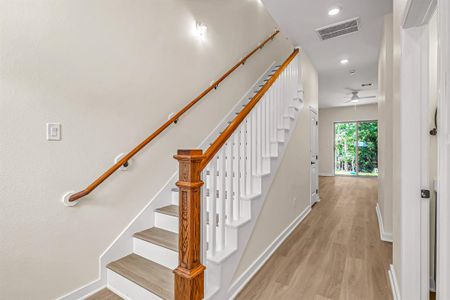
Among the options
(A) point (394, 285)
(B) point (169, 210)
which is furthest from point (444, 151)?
(B) point (169, 210)

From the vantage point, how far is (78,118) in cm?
175

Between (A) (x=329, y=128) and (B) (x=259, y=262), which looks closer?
(B) (x=259, y=262)

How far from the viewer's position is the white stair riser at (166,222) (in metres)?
2.11

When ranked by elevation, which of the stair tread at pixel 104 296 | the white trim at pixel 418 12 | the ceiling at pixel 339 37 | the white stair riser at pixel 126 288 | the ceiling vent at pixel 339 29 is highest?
the ceiling at pixel 339 37

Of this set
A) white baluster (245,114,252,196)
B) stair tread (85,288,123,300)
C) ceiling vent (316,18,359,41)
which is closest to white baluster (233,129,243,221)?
white baluster (245,114,252,196)

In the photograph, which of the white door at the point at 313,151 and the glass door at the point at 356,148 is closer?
the white door at the point at 313,151

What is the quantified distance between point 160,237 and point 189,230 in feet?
2.76

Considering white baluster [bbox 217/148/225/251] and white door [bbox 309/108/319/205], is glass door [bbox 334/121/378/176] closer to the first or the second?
white door [bbox 309/108/319/205]

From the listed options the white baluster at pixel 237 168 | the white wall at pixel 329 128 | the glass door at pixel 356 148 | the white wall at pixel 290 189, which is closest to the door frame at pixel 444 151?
the white baluster at pixel 237 168

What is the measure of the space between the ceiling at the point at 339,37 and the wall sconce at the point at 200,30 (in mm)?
833

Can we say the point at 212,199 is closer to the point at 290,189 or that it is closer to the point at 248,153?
the point at 248,153

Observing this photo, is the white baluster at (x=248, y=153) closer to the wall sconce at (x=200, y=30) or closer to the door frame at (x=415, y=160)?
the door frame at (x=415, y=160)

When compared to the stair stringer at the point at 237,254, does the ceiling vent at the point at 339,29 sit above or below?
above

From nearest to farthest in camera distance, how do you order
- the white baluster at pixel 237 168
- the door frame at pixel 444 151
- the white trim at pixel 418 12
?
1. the door frame at pixel 444 151
2. the white trim at pixel 418 12
3. the white baluster at pixel 237 168
